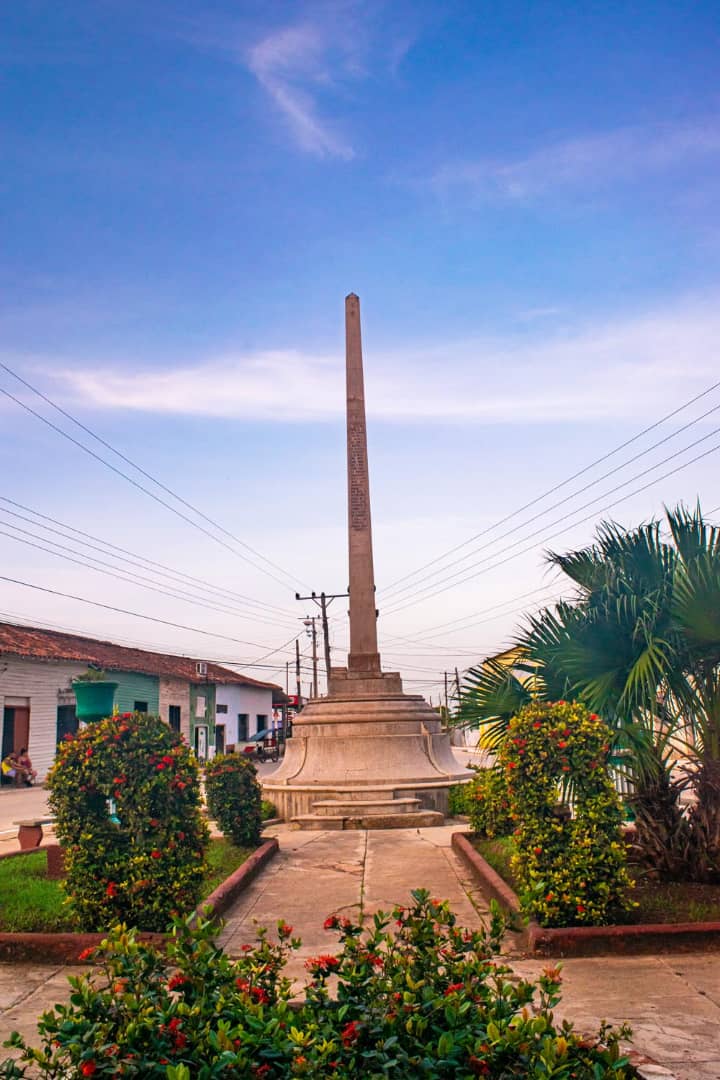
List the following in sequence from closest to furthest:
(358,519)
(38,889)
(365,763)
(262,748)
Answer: (38,889) → (365,763) → (358,519) → (262,748)

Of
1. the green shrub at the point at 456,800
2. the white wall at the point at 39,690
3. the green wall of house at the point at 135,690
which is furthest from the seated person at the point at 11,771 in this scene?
the green shrub at the point at 456,800

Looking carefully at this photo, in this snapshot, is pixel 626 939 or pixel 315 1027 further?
pixel 626 939

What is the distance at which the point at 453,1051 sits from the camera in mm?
2357

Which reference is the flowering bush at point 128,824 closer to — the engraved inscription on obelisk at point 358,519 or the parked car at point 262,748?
the engraved inscription on obelisk at point 358,519

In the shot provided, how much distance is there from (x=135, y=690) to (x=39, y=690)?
238 inches

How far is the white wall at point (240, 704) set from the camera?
4131cm

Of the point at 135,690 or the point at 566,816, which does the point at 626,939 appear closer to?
the point at 566,816

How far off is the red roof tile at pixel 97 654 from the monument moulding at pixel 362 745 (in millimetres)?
13533

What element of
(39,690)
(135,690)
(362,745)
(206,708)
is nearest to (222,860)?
(362,745)

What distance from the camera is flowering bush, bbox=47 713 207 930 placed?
557 cm

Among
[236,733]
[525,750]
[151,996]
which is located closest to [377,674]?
[525,750]

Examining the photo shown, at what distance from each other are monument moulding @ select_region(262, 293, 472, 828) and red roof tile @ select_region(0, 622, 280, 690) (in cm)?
1353

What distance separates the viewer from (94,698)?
7879 millimetres

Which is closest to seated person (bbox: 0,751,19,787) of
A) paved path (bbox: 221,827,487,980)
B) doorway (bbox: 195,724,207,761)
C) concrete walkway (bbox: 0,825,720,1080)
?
doorway (bbox: 195,724,207,761)
